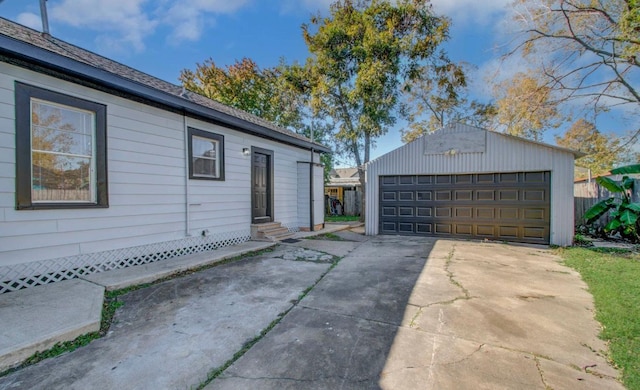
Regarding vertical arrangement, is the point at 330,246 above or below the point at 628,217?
below

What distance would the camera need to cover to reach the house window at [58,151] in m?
3.62

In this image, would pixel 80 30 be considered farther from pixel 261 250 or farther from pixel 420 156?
pixel 420 156

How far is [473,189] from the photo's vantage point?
27.3 feet

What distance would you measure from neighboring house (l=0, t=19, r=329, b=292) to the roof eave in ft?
0.04

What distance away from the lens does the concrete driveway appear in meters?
2.06

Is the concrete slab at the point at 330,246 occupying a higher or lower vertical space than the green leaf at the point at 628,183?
lower

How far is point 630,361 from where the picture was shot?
2.24 meters

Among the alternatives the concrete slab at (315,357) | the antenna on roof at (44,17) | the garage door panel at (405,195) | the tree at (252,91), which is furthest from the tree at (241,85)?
the concrete slab at (315,357)

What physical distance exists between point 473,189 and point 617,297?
4974 mm

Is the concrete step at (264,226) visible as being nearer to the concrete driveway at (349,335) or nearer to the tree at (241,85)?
the concrete driveway at (349,335)

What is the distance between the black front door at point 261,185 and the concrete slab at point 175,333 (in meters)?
3.21

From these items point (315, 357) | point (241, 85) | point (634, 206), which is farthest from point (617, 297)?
point (241, 85)

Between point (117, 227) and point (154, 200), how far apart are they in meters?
0.77

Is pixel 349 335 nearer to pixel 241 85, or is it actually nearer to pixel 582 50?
pixel 582 50
